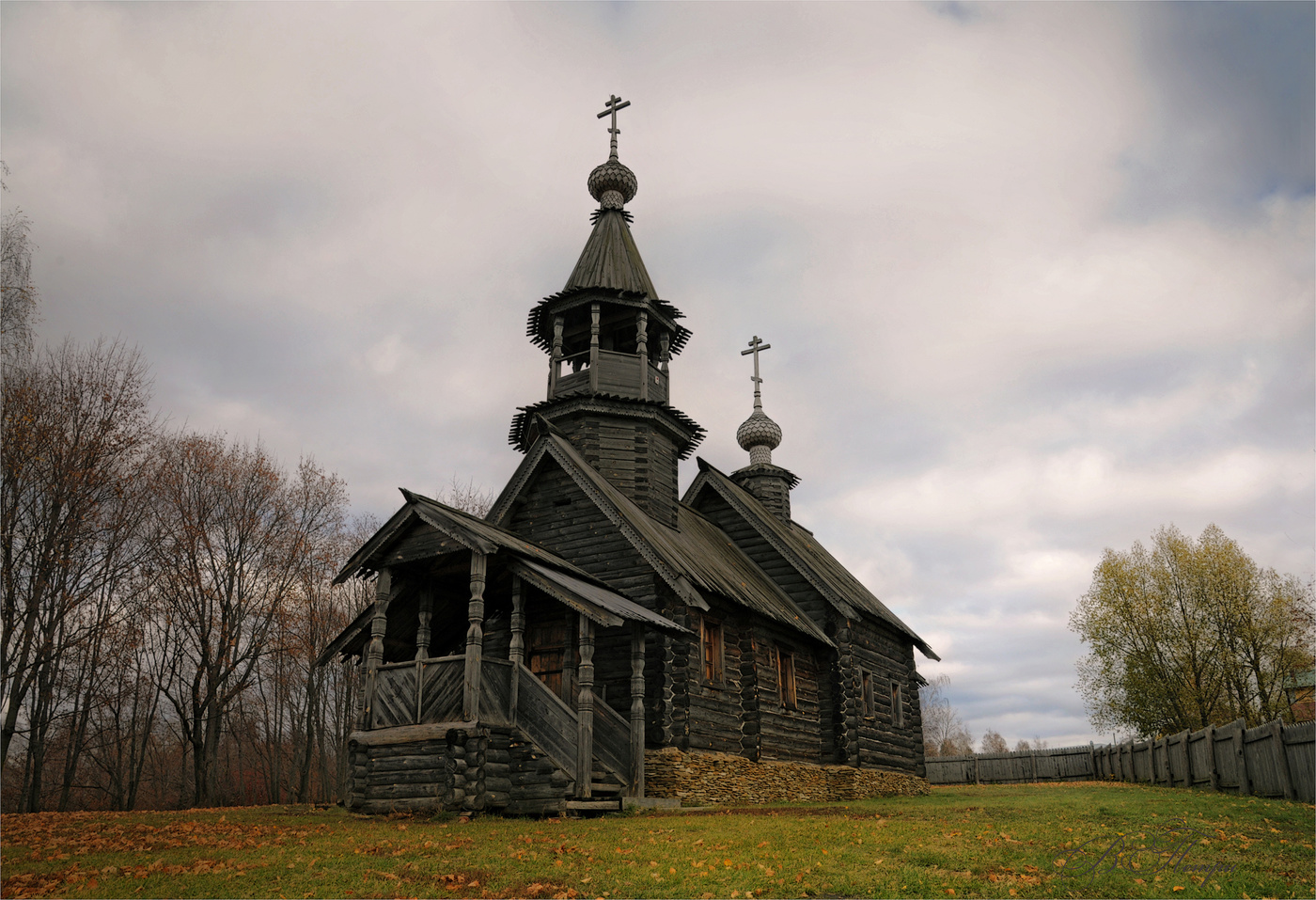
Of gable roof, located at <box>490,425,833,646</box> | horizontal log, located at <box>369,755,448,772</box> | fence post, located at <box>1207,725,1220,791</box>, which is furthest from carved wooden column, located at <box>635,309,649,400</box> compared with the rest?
fence post, located at <box>1207,725,1220,791</box>

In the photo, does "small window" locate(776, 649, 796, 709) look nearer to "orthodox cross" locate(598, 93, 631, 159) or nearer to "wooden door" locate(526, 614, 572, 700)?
"wooden door" locate(526, 614, 572, 700)

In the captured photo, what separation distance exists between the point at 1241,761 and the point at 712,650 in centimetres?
1125

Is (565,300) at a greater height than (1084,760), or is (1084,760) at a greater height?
(565,300)

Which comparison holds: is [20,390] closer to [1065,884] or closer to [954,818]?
[954,818]

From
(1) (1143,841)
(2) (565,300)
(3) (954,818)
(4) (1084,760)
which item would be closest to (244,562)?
(2) (565,300)

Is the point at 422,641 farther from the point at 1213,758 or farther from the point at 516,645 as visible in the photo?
the point at 1213,758

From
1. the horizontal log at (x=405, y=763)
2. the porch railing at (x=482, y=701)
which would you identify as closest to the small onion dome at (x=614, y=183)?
the porch railing at (x=482, y=701)

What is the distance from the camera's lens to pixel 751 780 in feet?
66.6

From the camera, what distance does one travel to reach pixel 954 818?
13.8 meters

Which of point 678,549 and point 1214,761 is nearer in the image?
point 678,549

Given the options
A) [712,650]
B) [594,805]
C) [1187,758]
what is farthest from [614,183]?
Answer: [1187,758]

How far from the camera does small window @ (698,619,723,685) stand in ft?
66.5

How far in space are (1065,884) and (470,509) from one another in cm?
3544

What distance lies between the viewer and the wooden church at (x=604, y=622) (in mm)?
15281
